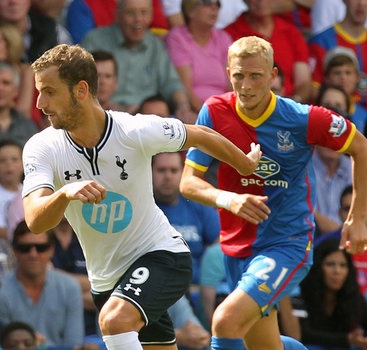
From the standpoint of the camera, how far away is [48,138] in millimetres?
6867

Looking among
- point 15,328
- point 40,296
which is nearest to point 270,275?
point 15,328

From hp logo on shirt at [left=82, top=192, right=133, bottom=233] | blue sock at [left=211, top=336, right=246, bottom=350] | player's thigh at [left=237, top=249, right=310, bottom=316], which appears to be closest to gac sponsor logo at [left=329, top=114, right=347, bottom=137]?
player's thigh at [left=237, top=249, right=310, bottom=316]

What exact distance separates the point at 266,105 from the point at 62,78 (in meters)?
1.85

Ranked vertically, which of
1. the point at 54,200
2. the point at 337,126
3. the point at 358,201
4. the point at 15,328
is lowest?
the point at 15,328

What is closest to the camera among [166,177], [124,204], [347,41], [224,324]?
[124,204]

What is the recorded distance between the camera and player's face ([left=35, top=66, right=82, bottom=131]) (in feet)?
21.8

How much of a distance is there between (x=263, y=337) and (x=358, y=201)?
1115 mm

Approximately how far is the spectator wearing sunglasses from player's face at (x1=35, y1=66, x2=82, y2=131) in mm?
3201

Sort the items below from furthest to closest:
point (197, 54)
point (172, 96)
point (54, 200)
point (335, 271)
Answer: point (197, 54)
point (172, 96)
point (335, 271)
point (54, 200)

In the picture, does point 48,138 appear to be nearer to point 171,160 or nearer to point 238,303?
point 238,303

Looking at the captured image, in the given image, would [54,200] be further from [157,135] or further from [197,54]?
[197,54]

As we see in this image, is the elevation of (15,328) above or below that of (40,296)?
below

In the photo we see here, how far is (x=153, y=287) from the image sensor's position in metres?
6.83

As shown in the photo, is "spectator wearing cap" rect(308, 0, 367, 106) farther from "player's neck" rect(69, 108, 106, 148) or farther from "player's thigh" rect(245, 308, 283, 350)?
"player's neck" rect(69, 108, 106, 148)
